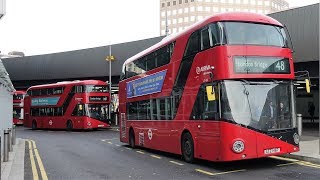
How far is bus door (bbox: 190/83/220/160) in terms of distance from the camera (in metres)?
10.8

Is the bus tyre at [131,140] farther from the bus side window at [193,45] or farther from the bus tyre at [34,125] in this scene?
the bus tyre at [34,125]

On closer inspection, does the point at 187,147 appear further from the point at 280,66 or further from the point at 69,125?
the point at 69,125

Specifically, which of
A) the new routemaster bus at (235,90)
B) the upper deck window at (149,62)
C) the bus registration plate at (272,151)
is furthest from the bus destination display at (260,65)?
the upper deck window at (149,62)

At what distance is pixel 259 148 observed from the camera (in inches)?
419

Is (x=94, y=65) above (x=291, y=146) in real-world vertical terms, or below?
above

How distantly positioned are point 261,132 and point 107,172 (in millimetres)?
4364

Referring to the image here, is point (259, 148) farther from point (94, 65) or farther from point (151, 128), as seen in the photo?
point (94, 65)


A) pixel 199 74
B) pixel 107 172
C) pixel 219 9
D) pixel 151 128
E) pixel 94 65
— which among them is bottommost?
pixel 107 172

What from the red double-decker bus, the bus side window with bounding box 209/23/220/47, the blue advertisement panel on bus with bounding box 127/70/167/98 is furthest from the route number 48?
the red double-decker bus

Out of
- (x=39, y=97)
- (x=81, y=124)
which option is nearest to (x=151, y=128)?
(x=81, y=124)

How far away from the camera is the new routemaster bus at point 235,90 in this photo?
1053 cm

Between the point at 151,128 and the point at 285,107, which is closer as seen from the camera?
the point at 285,107

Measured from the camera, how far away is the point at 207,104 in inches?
444

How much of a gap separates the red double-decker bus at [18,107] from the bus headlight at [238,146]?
133 ft
